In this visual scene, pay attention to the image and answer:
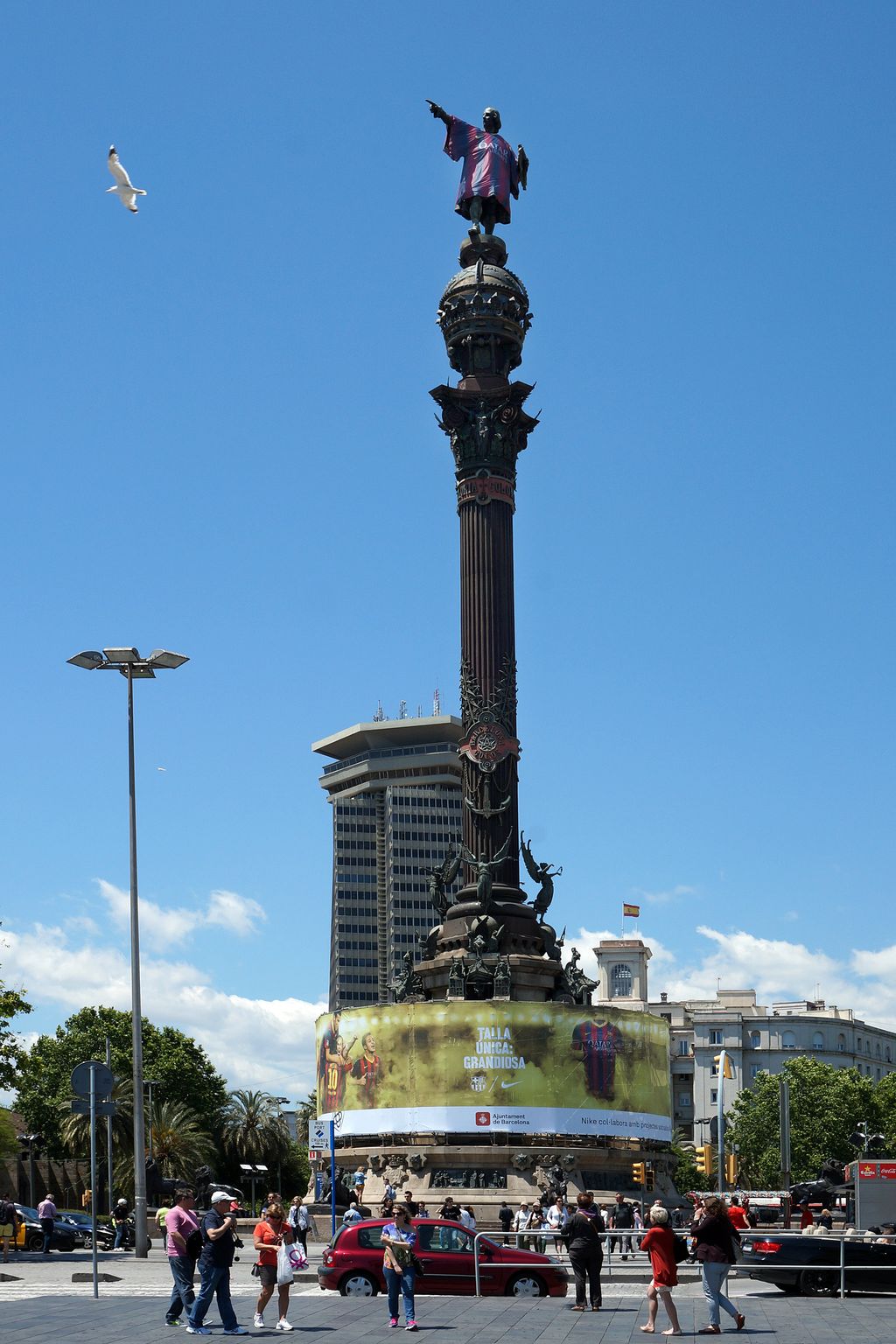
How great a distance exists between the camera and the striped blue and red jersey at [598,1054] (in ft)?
232

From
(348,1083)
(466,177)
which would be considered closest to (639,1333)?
(348,1083)

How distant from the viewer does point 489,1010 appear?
69875 millimetres

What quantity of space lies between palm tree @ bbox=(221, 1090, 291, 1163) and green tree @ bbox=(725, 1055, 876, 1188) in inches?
1242

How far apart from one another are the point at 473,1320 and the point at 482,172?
6764 cm

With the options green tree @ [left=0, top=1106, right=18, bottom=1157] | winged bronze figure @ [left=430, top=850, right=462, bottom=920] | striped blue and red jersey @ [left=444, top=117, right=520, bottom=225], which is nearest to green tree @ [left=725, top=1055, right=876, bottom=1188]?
winged bronze figure @ [left=430, top=850, right=462, bottom=920]

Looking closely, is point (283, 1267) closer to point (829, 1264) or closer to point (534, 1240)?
point (829, 1264)

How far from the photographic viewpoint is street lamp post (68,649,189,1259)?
127ft

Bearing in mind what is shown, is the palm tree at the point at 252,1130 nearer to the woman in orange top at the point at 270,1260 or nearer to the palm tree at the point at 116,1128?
the palm tree at the point at 116,1128

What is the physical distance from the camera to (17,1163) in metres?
106

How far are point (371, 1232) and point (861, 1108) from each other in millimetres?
86569

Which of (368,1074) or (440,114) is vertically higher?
(440,114)

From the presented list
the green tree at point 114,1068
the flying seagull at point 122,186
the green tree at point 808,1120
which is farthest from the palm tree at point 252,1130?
the flying seagull at point 122,186

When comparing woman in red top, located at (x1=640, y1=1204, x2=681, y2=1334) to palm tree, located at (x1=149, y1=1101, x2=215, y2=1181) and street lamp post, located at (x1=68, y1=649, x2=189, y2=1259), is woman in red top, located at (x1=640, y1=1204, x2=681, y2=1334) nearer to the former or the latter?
street lamp post, located at (x1=68, y1=649, x2=189, y2=1259)

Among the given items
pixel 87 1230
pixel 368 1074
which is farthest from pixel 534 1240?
pixel 368 1074
